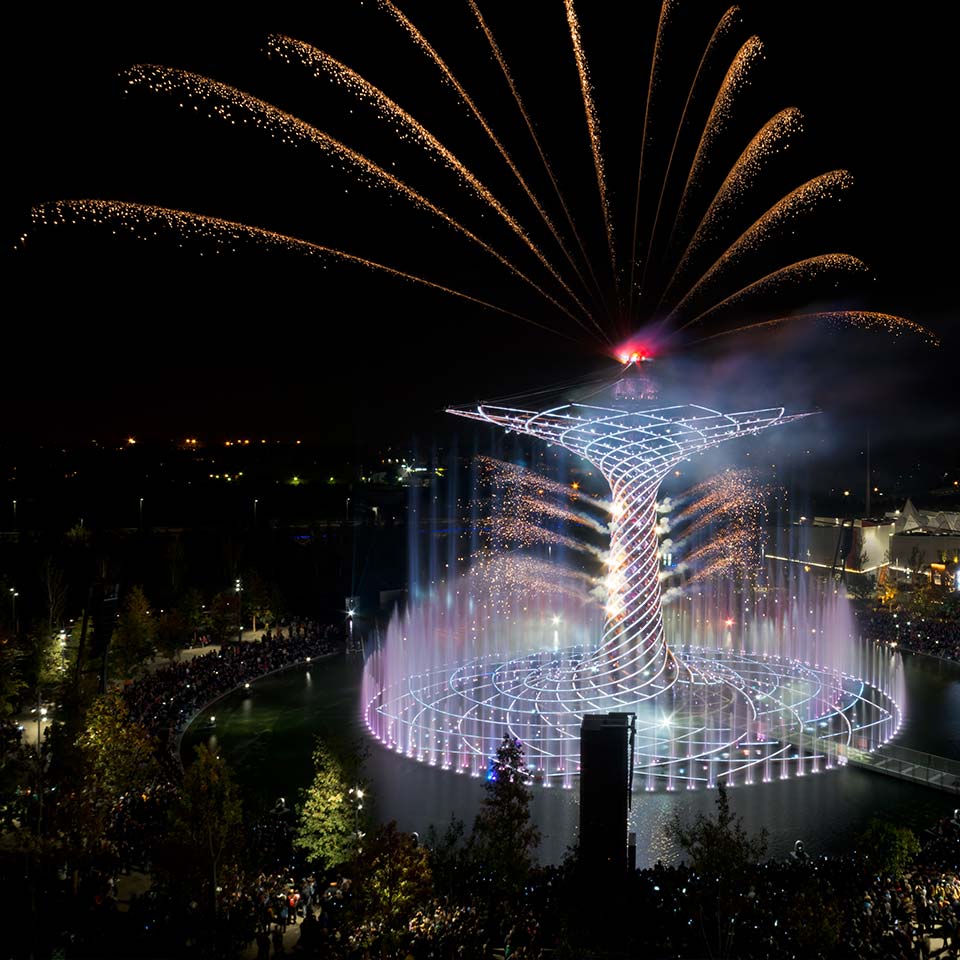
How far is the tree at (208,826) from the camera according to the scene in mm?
11320

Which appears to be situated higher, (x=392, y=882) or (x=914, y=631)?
(x=392, y=882)

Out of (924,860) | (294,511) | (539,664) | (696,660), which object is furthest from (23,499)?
(924,860)

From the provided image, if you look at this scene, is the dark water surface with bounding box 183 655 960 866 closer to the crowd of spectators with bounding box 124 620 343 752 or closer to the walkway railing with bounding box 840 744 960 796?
the walkway railing with bounding box 840 744 960 796

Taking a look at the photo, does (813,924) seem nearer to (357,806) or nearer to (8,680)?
(357,806)

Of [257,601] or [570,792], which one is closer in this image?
[570,792]

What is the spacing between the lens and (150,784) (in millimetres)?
15656

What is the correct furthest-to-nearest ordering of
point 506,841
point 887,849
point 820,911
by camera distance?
point 887,849 → point 506,841 → point 820,911

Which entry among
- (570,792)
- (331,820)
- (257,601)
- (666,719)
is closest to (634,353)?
(666,719)

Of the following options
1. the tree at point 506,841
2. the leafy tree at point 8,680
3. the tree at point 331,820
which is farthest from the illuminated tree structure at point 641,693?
the leafy tree at point 8,680

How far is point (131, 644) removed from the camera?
27797 mm

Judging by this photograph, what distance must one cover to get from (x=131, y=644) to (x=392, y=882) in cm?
2053

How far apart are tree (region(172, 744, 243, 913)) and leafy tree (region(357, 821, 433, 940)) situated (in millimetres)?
2206

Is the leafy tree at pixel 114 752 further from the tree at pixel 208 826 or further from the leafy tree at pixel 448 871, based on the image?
the leafy tree at pixel 448 871

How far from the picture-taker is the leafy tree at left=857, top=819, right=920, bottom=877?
463 inches
